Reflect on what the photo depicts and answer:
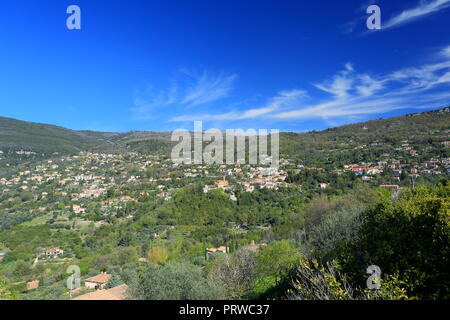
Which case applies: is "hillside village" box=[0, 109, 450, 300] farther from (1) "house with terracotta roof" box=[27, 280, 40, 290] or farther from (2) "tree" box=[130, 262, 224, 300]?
(2) "tree" box=[130, 262, 224, 300]

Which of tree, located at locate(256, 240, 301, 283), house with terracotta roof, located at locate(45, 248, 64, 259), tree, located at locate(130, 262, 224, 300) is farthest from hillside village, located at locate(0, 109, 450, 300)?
tree, located at locate(130, 262, 224, 300)

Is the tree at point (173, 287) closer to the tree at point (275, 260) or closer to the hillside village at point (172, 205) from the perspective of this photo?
the hillside village at point (172, 205)

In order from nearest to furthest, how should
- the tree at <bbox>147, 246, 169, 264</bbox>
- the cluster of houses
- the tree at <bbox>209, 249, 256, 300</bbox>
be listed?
the tree at <bbox>209, 249, 256, 300</bbox>, the tree at <bbox>147, 246, 169, 264</bbox>, the cluster of houses

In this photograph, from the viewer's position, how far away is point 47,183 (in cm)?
6638

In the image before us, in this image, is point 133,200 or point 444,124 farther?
point 444,124

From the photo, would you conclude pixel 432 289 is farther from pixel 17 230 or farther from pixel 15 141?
pixel 15 141

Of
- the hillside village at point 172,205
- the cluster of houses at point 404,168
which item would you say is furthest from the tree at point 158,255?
the cluster of houses at point 404,168

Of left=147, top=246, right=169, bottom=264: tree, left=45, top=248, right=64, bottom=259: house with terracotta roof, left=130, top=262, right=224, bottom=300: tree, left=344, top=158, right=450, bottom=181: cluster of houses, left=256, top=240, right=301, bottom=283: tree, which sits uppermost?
Answer: left=344, top=158, right=450, bottom=181: cluster of houses

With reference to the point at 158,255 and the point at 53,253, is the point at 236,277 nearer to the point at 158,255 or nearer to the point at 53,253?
the point at 158,255

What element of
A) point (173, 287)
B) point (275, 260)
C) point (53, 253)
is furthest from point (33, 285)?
point (173, 287)

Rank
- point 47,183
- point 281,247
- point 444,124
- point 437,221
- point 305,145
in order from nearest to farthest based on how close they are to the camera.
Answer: point 437,221 < point 281,247 < point 444,124 < point 47,183 < point 305,145
